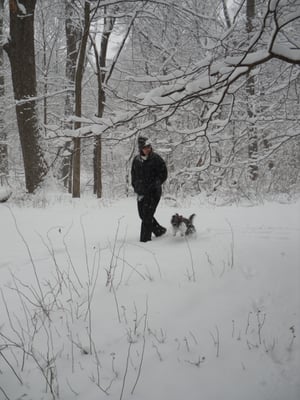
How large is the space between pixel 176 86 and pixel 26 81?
8.15 m

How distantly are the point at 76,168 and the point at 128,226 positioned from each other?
14.1 ft

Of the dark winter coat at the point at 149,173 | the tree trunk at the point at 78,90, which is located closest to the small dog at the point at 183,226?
the dark winter coat at the point at 149,173

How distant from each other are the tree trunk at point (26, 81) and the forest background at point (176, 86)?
3 cm

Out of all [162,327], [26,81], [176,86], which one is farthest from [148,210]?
[26,81]

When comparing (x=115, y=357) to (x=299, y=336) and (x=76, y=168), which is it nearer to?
(x=299, y=336)

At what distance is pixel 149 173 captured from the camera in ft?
17.8

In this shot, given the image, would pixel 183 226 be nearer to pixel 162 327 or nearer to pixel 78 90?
pixel 162 327

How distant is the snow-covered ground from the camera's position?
2.06 m

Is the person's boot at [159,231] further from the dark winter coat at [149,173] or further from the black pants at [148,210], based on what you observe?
the dark winter coat at [149,173]

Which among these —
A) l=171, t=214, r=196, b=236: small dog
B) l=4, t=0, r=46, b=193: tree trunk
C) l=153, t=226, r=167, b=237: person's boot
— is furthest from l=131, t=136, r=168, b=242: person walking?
l=4, t=0, r=46, b=193: tree trunk

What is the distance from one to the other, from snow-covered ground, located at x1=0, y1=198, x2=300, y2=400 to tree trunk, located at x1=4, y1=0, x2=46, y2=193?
5.85 meters

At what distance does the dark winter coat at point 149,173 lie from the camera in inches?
212

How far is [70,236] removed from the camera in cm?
601

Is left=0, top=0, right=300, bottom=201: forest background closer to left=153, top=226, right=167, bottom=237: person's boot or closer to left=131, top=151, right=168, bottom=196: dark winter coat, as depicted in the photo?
left=131, top=151, right=168, bottom=196: dark winter coat
